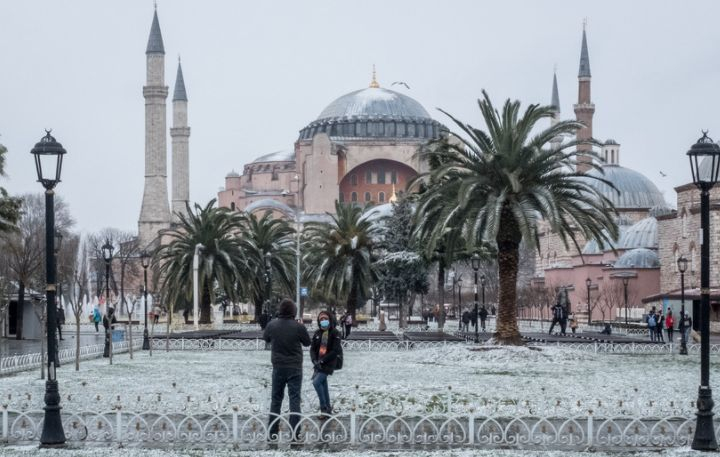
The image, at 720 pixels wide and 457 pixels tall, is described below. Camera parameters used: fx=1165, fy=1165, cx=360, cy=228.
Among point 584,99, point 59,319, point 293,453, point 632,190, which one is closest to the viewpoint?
point 293,453

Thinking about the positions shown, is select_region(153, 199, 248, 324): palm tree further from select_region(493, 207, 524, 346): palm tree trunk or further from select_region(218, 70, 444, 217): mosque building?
select_region(218, 70, 444, 217): mosque building

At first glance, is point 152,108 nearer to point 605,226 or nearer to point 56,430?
point 605,226

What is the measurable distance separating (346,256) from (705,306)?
Result: 2883 cm

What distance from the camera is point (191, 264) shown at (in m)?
39.7

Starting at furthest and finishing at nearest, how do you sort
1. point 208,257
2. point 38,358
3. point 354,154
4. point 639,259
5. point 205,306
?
point 354,154 → point 639,259 → point 205,306 → point 208,257 → point 38,358

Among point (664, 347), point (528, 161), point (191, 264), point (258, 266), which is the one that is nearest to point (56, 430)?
point (528, 161)

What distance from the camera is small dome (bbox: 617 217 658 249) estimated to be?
199ft

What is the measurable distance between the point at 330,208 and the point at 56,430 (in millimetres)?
80272

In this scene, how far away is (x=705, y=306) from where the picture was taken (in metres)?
11.4

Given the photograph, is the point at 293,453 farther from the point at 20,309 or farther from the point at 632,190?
the point at 632,190

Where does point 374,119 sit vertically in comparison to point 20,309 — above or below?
above

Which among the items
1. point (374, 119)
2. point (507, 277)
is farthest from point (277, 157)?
point (507, 277)

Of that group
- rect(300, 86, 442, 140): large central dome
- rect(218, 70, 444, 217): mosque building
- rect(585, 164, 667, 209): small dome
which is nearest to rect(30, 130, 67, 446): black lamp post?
rect(585, 164, 667, 209): small dome

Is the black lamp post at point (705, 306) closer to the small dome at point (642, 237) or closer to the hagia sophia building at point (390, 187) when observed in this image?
the hagia sophia building at point (390, 187)
